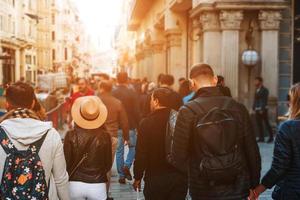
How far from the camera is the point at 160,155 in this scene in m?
5.27

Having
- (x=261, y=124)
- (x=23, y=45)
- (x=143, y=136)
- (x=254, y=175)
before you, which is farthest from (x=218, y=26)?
(x=23, y=45)

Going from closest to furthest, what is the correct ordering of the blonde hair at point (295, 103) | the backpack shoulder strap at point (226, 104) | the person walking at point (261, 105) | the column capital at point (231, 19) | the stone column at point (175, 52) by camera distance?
the backpack shoulder strap at point (226, 104), the blonde hair at point (295, 103), the person walking at point (261, 105), the column capital at point (231, 19), the stone column at point (175, 52)

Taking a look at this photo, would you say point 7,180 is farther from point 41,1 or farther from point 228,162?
point 41,1

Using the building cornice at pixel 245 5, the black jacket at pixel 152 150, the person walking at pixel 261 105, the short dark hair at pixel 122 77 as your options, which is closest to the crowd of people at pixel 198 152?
the black jacket at pixel 152 150

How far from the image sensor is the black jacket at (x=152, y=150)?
5.24m

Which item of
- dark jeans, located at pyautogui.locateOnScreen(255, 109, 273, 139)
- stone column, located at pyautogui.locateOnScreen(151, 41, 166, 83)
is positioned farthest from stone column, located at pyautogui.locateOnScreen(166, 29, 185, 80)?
dark jeans, located at pyautogui.locateOnScreen(255, 109, 273, 139)

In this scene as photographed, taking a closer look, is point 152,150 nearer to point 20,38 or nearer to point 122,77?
point 122,77

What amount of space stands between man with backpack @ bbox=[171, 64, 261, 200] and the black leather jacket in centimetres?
108

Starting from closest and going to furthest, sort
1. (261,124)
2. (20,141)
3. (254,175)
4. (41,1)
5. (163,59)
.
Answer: (20,141) → (254,175) → (261,124) → (163,59) → (41,1)

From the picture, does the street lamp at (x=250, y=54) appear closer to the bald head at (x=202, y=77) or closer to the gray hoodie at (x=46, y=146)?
the bald head at (x=202, y=77)

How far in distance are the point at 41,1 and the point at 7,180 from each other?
4248 cm

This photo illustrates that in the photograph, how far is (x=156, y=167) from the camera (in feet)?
17.2

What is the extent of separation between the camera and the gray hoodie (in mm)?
3984

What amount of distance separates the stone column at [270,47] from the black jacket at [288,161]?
11.5 meters
